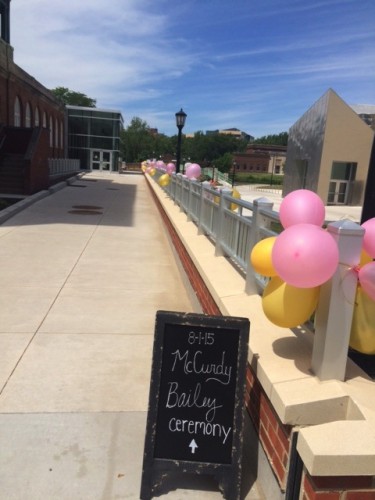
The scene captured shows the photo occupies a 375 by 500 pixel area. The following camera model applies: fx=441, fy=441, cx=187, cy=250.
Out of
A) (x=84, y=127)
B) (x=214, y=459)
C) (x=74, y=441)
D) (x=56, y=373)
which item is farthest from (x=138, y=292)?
(x=84, y=127)

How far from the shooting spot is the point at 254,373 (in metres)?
2.83

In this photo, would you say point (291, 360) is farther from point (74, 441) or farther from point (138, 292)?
point (138, 292)

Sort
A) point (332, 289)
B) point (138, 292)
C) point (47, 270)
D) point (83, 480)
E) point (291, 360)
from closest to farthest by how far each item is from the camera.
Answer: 1. point (332, 289)
2. point (83, 480)
3. point (291, 360)
4. point (138, 292)
5. point (47, 270)

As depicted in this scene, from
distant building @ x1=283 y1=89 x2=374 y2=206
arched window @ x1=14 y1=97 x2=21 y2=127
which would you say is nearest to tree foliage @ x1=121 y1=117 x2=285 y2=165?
distant building @ x1=283 y1=89 x2=374 y2=206

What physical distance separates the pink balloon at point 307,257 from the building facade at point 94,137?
1977 inches

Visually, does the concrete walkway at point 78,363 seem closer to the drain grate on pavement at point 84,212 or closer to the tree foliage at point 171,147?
the drain grate on pavement at point 84,212

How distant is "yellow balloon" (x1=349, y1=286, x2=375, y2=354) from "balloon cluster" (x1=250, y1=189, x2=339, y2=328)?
234 mm

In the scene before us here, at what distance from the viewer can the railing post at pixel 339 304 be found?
2398 millimetres

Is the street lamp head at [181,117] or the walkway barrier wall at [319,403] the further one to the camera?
the street lamp head at [181,117]

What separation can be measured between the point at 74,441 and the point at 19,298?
10.3 feet

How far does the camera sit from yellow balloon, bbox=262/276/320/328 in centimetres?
257

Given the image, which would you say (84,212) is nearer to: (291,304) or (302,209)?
(302,209)

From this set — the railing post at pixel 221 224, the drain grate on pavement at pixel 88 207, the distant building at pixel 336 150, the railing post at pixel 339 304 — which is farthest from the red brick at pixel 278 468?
the distant building at pixel 336 150

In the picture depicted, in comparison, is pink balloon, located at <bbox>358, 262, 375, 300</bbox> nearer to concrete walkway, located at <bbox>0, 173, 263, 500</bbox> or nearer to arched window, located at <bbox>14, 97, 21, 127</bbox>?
concrete walkway, located at <bbox>0, 173, 263, 500</bbox>
